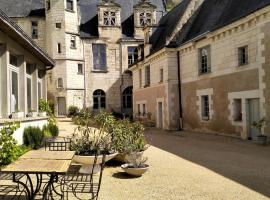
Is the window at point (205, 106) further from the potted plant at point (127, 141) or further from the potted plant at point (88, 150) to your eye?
the potted plant at point (88, 150)

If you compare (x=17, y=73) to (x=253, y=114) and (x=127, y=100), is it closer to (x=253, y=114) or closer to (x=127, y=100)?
(x=253, y=114)

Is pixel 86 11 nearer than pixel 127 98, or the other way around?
pixel 127 98

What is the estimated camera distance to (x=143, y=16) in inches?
1463

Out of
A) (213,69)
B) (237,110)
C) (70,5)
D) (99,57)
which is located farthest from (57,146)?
(70,5)

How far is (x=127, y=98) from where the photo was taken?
37844 millimetres

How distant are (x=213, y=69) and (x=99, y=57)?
65.6 feet

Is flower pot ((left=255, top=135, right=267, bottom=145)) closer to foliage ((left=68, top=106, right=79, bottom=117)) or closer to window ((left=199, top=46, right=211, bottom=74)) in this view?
window ((left=199, top=46, right=211, bottom=74))

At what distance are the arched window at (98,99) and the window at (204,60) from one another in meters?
18.3

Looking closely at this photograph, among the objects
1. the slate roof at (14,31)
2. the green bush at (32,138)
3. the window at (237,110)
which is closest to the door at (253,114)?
the window at (237,110)

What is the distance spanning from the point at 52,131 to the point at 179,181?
938cm

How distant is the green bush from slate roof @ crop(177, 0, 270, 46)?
9106 mm

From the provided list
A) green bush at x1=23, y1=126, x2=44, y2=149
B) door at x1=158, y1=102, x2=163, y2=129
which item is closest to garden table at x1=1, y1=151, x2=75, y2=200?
green bush at x1=23, y1=126, x2=44, y2=149

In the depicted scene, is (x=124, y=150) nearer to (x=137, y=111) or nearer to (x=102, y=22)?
(x=137, y=111)

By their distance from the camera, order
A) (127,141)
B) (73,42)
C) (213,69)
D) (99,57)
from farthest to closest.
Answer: (99,57) → (73,42) → (213,69) → (127,141)
